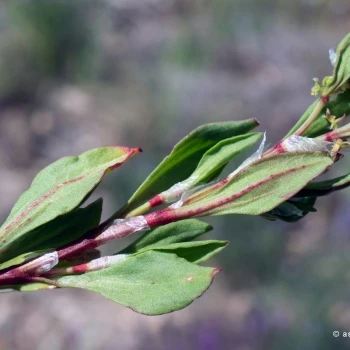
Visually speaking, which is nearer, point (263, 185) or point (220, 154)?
point (263, 185)

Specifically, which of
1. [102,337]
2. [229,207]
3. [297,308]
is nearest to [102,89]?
[102,337]

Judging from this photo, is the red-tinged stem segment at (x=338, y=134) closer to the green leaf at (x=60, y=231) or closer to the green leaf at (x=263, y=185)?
the green leaf at (x=263, y=185)

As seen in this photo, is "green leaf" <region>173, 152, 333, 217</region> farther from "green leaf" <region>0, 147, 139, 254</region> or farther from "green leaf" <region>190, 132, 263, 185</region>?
"green leaf" <region>0, 147, 139, 254</region>

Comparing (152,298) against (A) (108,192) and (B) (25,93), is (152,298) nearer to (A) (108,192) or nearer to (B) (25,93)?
(A) (108,192)

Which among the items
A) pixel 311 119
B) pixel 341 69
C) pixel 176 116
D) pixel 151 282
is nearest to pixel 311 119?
pixel 311 119

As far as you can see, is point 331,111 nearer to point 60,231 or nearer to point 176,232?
point 176,232

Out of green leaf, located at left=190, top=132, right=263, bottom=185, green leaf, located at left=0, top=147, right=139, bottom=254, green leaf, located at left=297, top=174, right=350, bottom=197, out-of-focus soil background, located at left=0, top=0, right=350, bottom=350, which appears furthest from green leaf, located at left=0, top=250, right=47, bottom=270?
out-of-focus soil background, located at left=0, top=0, right=350, bottom=350
